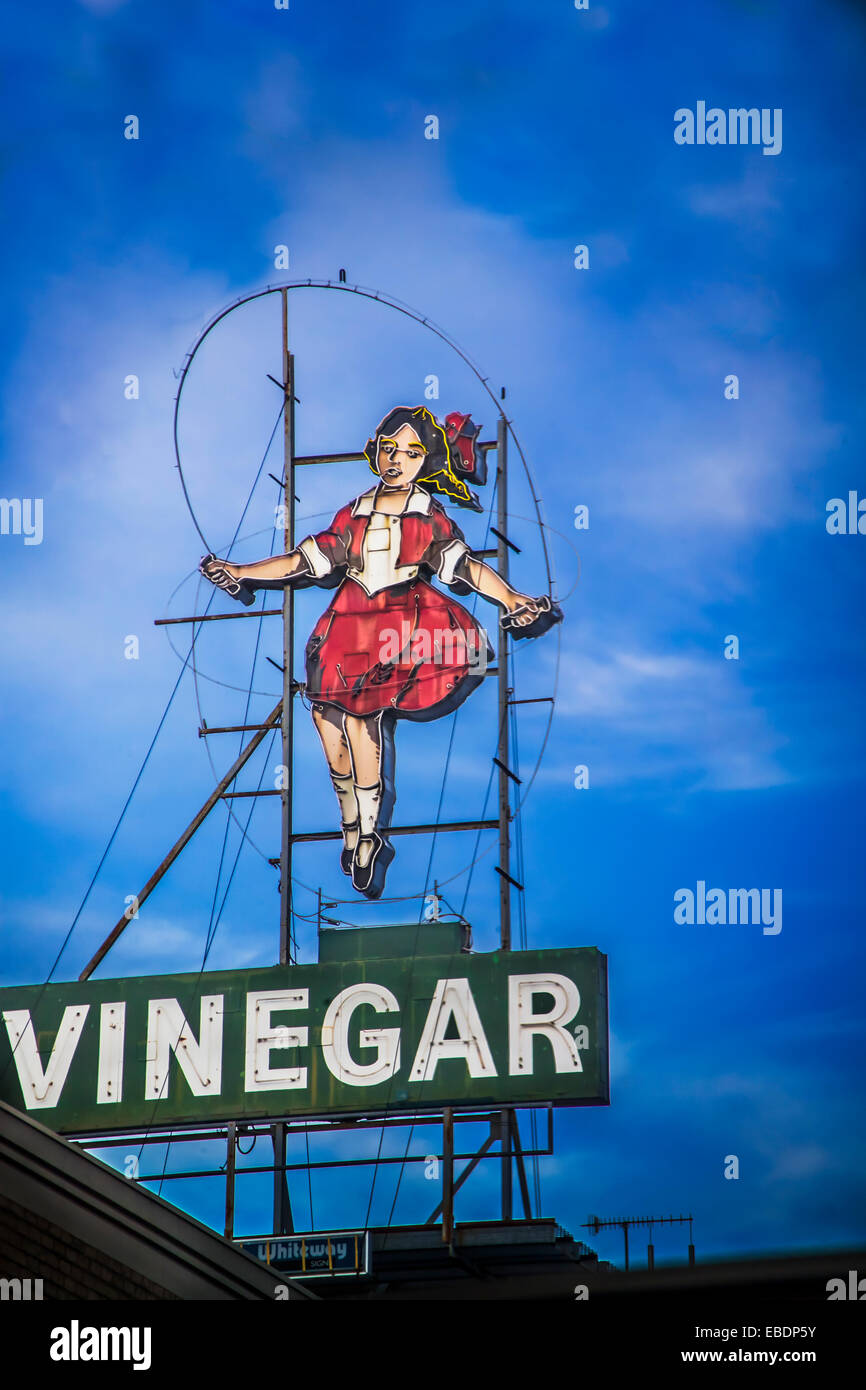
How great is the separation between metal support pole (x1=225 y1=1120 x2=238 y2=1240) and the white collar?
8.70 metres

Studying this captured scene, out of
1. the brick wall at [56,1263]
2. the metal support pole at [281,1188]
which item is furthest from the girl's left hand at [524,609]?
the brick wall at [56,1263]

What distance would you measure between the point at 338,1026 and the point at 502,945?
2.33 m

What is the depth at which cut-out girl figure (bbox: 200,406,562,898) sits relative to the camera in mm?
26656

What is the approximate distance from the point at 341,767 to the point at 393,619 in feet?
7.16

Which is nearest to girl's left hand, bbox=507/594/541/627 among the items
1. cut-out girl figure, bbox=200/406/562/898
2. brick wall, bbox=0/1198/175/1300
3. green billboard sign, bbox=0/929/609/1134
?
cut-out girl figure, bbox=200/406/562/898

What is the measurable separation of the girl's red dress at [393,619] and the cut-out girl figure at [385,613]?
0.01m

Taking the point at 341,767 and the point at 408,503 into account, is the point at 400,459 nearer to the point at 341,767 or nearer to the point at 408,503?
the point at 408,503

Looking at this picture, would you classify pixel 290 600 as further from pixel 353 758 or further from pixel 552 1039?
pixel 552 1039

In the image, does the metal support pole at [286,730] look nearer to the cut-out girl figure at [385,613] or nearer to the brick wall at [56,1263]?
the cut-out girl figure at [385,613]

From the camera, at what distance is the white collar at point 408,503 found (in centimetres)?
2777

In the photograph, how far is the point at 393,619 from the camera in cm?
2730
